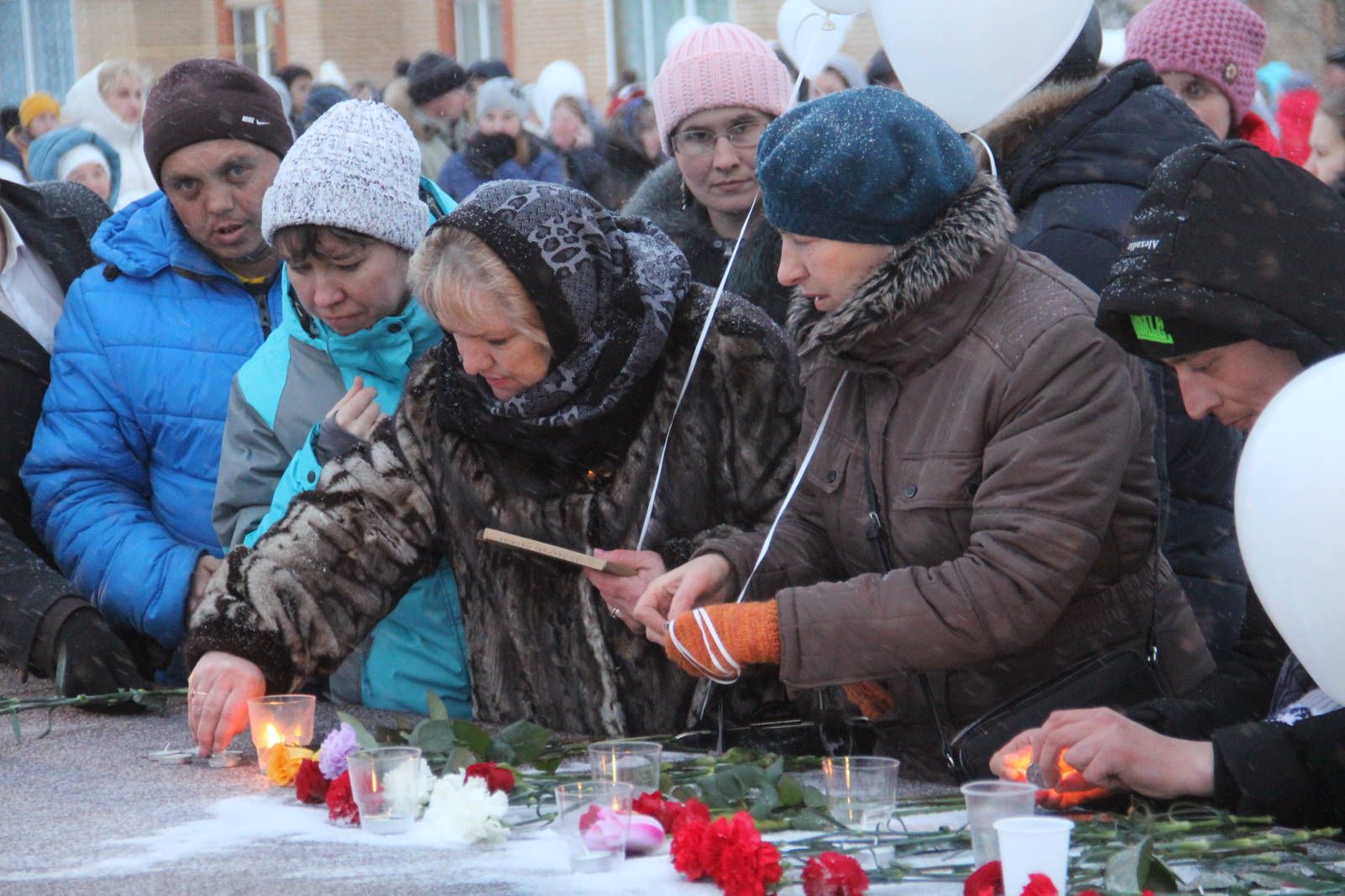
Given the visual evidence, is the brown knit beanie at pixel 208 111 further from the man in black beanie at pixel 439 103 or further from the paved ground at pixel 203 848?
the man in black beanie at pixel 439 103

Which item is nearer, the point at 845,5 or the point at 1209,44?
the point at 845,5

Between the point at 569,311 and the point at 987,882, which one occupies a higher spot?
the point at 569,311

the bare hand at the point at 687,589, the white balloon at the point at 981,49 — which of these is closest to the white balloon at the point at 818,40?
the white balloon at the point at 981,49

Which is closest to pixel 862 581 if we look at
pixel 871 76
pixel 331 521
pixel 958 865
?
pixel 958 865

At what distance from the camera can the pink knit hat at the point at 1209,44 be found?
4.30m

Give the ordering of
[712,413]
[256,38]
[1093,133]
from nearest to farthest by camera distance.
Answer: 1. [712,413]
2. [1093,133]
3. [256,38]

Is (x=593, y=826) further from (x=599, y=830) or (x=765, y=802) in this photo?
(x=765, y=802)

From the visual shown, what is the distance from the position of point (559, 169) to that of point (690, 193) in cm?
493

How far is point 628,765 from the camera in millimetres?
2520

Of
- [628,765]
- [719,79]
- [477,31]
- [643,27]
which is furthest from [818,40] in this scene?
[477,31]

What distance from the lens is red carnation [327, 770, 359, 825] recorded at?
8.57ft

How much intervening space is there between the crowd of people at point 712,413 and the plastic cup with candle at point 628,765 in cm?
18

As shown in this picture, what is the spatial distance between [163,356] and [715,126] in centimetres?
145

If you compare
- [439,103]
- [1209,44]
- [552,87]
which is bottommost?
[1209,44]
